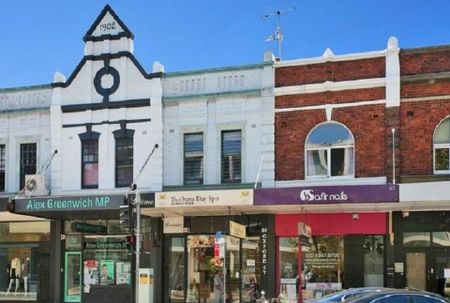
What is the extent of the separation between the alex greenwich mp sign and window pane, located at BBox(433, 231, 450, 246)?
384 inches

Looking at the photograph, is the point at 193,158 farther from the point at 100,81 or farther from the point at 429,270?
the point at 429,270

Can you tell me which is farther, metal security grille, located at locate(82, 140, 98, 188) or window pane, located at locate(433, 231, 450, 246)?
metal security grille, located at locate(82, 140, 98, 188)

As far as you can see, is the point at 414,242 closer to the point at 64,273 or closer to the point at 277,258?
the point at 277,258

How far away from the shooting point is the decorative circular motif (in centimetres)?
2558

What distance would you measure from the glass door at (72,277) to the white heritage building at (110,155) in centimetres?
4

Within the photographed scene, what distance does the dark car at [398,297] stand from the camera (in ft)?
40.9

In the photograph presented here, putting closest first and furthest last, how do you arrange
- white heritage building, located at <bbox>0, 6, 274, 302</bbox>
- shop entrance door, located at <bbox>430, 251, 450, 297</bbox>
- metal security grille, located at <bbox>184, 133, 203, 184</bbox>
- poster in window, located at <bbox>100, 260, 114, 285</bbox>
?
shop entrance door, located at <bbox>430, 251, 450, 297</bbox>
white heritage building, located at <bbox>0, 6, 274, 302</bbox>
metal security grille, located at <bbox>184, 133, 203, 184</bbox>
poster in window, located at <bbox>100, 260, 114, 285</bbox>

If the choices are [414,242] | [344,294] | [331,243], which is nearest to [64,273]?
[331,243]

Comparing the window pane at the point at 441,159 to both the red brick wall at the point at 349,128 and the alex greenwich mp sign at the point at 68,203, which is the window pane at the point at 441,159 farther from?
the alex greenwich mp sign at the point at 68,203

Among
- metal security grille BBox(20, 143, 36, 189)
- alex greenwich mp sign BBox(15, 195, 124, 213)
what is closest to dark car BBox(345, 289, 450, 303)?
alex greenwich mp sign BBox(15, 195, 124, 213)

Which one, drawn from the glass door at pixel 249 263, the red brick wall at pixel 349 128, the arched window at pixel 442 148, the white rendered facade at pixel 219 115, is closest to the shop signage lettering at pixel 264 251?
the glass door at pixel 249 263

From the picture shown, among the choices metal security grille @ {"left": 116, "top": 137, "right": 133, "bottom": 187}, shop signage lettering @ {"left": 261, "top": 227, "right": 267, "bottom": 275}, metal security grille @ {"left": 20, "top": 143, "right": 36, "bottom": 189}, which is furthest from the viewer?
metal security grille @ {"left": 20, "top": 143, "right": 36, "bottom": 189}

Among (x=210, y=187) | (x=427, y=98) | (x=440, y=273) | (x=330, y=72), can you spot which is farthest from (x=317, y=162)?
(x=440, y=273)

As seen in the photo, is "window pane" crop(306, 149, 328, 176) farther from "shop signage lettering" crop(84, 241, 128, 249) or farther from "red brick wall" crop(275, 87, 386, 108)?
"shop signage lettering" crop(84, 241, 128, 249)
